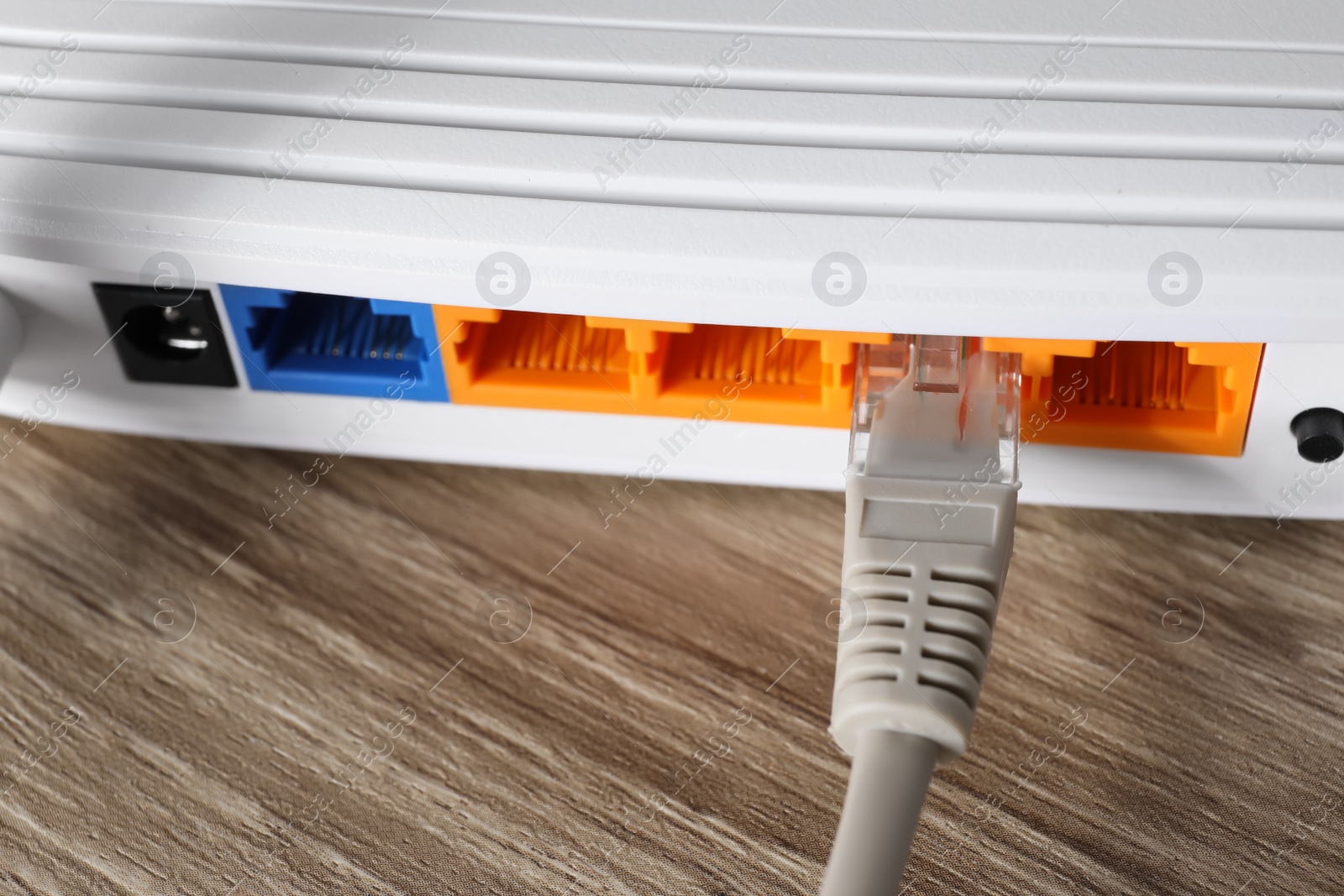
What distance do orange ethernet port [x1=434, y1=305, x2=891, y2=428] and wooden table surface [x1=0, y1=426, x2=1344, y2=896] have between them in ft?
0.19

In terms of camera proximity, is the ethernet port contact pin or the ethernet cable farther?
the ethernet port contact pin

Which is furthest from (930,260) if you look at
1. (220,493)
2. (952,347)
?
(220,493)

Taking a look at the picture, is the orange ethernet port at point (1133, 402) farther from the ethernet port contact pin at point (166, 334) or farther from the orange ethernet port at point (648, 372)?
the ethernet port contact pin at point (166, 334)

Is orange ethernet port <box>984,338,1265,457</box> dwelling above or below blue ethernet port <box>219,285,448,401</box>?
below

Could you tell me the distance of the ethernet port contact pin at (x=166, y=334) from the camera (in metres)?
0.51

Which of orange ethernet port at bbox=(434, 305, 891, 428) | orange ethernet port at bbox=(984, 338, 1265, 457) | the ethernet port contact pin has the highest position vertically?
the ethernet port contact pin

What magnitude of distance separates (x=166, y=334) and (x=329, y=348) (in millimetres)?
63

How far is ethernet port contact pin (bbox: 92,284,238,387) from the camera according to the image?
0.51 m

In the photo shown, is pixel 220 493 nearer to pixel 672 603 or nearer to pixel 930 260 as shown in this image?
pixel 672 603

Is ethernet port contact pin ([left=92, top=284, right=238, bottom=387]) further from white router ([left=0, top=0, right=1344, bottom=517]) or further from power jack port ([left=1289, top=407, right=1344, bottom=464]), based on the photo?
power jack port ([left=1289, top=407, right=1344, bottom=464])

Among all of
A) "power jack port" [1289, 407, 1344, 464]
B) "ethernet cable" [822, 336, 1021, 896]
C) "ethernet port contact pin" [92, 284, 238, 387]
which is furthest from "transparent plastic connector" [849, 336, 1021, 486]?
"ethernet port contact pin" [92, 284, 238, 387]

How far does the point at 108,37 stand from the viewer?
0.51m

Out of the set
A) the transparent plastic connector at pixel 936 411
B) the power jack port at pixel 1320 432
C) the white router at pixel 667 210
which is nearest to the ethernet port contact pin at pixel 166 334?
the white router at pixel 667 210

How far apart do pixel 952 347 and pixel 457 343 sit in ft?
0.61
